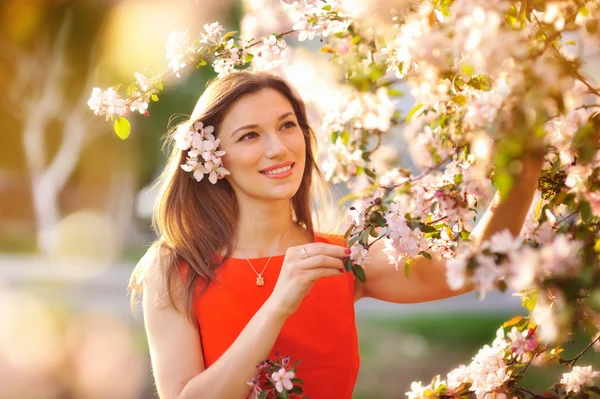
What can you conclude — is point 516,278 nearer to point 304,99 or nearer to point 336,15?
point 336,15

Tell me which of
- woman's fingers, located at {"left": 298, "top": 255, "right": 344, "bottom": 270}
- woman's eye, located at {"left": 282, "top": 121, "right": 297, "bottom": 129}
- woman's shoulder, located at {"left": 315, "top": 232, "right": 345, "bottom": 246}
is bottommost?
woman's fingers, located at {"left": 298, "top": 255, "right": 344, "bottom": 270}

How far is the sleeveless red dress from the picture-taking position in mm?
2307

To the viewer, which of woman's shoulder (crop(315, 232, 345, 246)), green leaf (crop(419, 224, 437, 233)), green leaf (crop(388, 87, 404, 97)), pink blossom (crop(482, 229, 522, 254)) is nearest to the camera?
pink blossom (crop(482, 229, 522, 254))

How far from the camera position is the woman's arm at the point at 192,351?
1.97 meters

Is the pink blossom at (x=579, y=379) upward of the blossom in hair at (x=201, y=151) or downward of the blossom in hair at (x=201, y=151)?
downward

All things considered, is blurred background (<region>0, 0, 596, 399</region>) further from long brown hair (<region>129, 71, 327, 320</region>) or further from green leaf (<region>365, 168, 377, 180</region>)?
green leaf (<region>365, 168, 377, 180</region>)

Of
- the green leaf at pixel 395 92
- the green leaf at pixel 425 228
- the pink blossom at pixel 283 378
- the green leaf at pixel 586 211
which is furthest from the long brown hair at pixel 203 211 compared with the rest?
the green leaf at pixel 586 211

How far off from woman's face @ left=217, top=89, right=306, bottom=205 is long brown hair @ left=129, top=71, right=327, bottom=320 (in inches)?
2.2

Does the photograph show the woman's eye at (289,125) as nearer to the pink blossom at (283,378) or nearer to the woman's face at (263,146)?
the woman's face at (263,146)

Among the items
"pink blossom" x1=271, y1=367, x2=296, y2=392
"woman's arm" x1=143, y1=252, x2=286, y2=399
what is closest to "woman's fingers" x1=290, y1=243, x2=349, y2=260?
"woman's arm" x1=143, y1=252, x2=286, y2=399

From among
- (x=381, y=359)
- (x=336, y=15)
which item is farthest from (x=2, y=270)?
(x=336, y=15)

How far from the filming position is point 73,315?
32.4 feet

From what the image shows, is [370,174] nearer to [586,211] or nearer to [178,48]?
[178,48]

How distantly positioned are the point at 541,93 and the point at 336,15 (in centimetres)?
89
